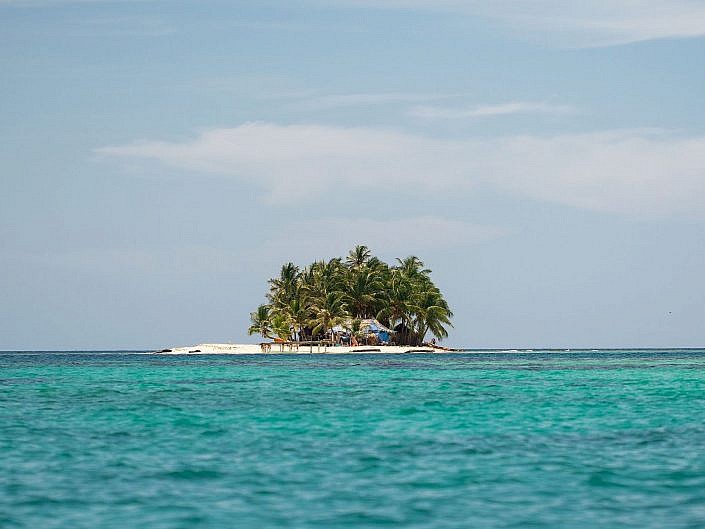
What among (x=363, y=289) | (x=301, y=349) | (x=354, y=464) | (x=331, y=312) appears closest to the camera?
(x=354, y=464)

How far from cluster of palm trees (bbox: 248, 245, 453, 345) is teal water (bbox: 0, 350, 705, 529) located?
297 feet

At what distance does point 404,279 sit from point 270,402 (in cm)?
9379

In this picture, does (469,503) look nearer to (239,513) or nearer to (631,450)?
(239,513)

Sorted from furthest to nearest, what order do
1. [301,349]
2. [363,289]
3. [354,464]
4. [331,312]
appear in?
[301,349] < [363,289] < [331,312] < [354,464]

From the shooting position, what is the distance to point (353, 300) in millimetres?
127062

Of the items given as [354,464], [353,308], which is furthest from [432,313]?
[354,464]

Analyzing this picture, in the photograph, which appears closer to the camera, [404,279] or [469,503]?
[469,503]

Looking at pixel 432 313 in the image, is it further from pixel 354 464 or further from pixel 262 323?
pixel 354 464

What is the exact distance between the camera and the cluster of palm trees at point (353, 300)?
125562 millimetres

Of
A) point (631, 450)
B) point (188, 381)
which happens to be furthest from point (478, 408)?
point (188, 381)

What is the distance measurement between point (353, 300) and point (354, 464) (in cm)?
10893

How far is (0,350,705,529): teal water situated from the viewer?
13492mm

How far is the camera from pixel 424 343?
140 metres

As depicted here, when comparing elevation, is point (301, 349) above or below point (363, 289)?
below
